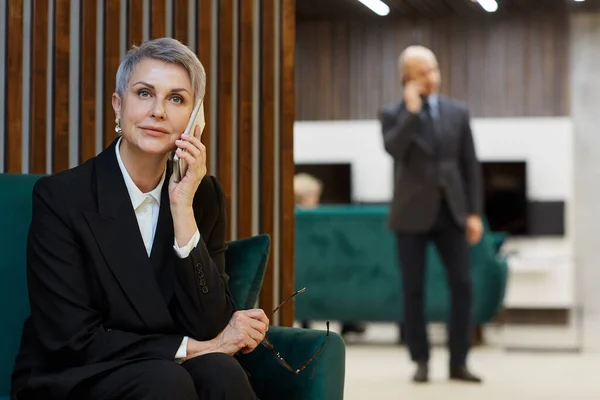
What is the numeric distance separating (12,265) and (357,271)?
4.14 meters

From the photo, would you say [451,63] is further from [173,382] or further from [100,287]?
[173,382]

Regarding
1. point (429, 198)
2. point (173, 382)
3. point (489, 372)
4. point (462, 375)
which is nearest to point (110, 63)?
point (173, 382)

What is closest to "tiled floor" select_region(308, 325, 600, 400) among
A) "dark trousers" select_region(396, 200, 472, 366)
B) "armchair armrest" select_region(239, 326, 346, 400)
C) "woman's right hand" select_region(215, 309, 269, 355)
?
"dark trousers" select_region(396, 200, 472, 366)

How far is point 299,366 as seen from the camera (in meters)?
2.18

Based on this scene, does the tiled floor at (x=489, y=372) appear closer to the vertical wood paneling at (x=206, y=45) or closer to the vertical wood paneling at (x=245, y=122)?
the vertical wood paneling at (x=245, y=122)

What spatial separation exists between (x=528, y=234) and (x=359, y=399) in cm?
490

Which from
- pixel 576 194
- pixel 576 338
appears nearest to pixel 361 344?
A: pixel 576 338

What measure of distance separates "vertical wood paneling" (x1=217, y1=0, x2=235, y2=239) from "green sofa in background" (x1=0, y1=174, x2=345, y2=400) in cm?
62

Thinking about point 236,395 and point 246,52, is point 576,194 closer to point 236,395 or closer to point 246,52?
point 246,52

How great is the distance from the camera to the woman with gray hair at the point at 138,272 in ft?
6.55

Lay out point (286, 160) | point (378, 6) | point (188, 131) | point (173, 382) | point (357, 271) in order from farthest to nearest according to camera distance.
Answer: point (378, 6)
point (357, 271)
point (286, 160)
point (188, 131)
point (173, 382)

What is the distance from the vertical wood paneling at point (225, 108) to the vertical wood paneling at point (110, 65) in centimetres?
31

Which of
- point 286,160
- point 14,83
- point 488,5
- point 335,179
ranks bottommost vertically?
point 286,160

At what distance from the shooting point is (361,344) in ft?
22.1
